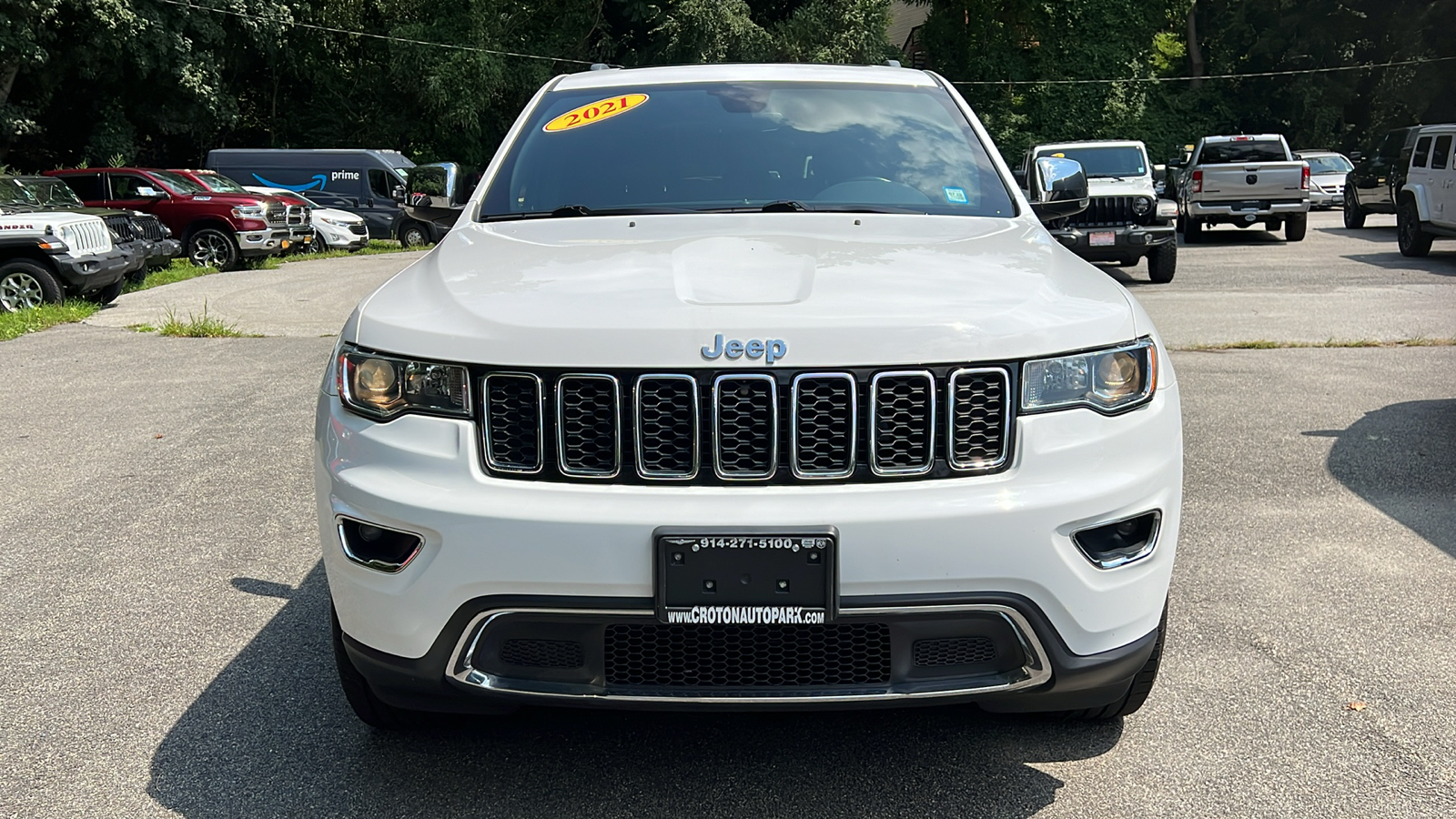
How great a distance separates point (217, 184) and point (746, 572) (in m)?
23.8

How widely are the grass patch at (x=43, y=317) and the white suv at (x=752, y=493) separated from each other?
11.5 meters

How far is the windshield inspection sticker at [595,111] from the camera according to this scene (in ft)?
14.3

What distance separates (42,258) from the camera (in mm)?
14328

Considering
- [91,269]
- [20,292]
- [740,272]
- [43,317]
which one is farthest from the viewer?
[91,269]

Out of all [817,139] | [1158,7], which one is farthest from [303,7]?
[817,139]

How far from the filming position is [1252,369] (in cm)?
923

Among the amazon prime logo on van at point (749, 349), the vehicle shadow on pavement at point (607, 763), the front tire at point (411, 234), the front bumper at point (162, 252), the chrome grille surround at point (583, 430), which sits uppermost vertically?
the amazon prime logo on van at point (749, 349)

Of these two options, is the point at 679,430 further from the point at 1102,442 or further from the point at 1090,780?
the point at 1090,780

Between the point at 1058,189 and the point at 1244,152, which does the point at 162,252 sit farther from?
the point at 1244,152

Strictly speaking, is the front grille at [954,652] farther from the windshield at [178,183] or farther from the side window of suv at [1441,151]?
the windshield at [178,183]

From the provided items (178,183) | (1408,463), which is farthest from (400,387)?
(178,183)

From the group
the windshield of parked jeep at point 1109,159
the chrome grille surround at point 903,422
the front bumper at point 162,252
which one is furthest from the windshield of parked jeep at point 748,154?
the front bumper at point 162,252

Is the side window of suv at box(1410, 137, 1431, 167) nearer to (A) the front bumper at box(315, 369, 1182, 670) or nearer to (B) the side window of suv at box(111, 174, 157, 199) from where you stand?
(A) the front bumper at box(315, 369, 1182, 670)

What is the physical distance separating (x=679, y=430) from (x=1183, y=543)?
3044mm
